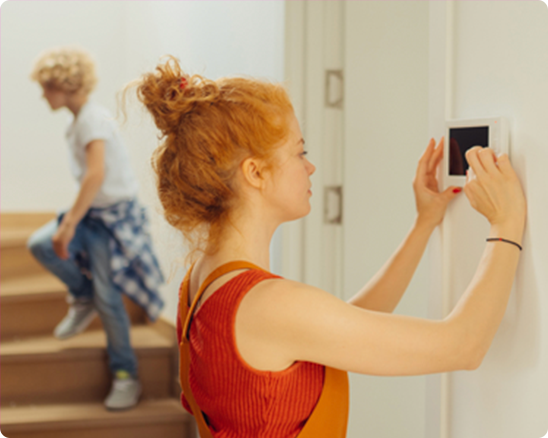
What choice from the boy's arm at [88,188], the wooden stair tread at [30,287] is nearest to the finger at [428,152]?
the boy's arm at [88,188]

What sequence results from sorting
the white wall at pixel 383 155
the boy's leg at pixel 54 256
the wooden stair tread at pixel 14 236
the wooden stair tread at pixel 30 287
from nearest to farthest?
the white wall at pixel 383 155 → the boy's leg at pixel 54 256 → the wooden stair tread at pixel 30 287 → the wooden stair tread at pixel 14 236

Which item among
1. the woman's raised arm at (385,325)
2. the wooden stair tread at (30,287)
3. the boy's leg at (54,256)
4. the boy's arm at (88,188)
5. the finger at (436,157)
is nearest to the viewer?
the woman's raised arm at (385,325)

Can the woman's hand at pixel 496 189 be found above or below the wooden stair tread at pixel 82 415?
above

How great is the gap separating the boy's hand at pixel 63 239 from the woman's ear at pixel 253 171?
5.44ft

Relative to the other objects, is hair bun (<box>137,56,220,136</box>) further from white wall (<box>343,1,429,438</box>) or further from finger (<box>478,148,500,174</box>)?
white wall (<box>343,1,429,438</box>)

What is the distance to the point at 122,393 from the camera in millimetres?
2459

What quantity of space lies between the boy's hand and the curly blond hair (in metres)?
0.55

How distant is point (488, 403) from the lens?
2.90 feet

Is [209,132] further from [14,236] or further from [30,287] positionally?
[14,236]

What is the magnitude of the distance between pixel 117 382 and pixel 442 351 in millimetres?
2003

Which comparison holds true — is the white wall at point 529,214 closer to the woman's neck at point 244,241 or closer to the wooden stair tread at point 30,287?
the woman's neck at point 244,241

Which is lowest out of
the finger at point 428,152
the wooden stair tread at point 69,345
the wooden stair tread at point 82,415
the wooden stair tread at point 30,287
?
the wooden stair tread at point 82,415

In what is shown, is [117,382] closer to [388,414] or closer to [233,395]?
[388,414]

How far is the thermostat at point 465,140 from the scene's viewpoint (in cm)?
82
